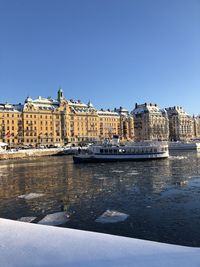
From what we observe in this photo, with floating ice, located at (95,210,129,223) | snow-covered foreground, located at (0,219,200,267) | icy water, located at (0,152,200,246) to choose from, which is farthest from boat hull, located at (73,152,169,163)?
snow-covered foreground, located at (0,219,200,267)

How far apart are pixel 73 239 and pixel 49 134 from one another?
162m

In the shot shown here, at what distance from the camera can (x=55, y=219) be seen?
821 inches

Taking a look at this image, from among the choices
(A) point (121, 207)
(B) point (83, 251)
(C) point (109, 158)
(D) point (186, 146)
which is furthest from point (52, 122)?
(B) point (83, 251)

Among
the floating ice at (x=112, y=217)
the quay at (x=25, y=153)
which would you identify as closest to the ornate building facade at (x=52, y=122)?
the quay at (x=25, y=153)

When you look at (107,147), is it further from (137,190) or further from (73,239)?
(73,239)

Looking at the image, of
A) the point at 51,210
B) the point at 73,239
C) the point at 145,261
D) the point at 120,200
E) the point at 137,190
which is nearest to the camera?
the point at 145,261

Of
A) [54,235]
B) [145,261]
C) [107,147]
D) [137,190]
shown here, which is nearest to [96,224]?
[54,235]

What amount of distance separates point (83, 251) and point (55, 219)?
12082 mm

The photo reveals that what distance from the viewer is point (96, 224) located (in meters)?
19.0

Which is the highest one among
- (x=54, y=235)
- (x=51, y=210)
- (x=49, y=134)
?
(x=49, y=134)

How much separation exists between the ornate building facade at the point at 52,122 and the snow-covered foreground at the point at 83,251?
5532 inches

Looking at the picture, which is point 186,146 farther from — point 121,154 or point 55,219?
point 55,219

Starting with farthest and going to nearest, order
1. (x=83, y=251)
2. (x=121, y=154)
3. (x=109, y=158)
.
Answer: (x=121, y=154)
(x=109, y=158)
(x=83, y=251)

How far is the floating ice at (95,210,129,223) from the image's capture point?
20.0m
